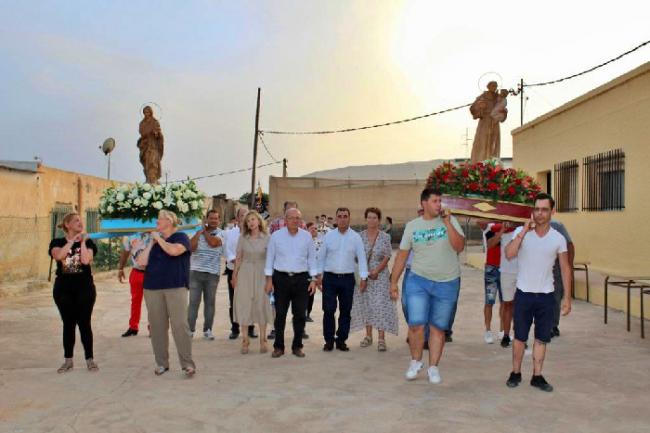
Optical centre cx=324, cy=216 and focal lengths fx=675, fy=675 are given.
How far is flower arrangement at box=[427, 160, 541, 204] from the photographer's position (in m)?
6.75

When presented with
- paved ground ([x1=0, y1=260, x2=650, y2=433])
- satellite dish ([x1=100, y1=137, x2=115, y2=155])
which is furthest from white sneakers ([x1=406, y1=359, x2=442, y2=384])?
satellite dish ([x1=100, y1=137, x2=115, y2=155])

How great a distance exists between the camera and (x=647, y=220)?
39.3 feet

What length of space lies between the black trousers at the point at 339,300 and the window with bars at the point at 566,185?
9044 millimetres

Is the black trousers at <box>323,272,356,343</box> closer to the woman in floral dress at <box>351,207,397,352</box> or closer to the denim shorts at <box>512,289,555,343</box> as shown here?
the woman in floral dress at <box>351,207,397,352</box>

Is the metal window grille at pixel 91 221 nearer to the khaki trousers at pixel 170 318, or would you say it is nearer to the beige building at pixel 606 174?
the beige building at pixel 606 174

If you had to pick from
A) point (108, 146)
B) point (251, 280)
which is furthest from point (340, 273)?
point (108, 146)

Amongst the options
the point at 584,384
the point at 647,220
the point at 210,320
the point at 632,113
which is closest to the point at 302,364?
the point at 210,320

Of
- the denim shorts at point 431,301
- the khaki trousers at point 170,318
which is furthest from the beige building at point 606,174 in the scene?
the khaki trousers at point 170,318

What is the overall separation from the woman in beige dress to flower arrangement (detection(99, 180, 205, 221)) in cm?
73

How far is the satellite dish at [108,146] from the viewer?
98.9 ft

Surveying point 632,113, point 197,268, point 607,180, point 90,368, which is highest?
point 632,113

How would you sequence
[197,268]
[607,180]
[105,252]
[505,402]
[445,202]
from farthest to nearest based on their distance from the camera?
[105,252]
[607,180]
[197,268]
[445,202]
[505,402]

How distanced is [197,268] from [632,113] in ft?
28.5

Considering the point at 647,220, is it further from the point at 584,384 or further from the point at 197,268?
the point at 197,268
